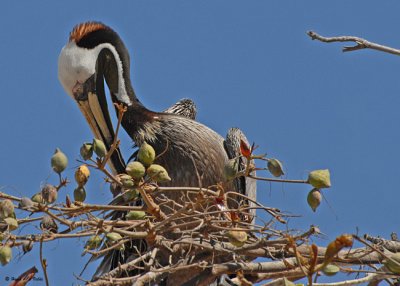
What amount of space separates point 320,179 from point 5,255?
141 cm

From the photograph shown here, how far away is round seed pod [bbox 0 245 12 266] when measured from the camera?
3.94 meters

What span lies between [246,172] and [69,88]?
158 inches

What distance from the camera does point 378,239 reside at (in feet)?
15.7

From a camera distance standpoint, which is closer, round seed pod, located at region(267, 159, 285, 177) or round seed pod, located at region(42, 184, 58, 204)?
round seed pod, located at region(42, 184, 58, 204)

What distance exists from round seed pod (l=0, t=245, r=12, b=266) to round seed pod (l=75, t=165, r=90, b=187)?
0.51 m

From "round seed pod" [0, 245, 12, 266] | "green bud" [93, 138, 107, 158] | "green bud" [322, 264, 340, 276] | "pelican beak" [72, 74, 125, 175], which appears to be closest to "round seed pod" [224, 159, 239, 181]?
"green bud" [93, 138, 107, 158]

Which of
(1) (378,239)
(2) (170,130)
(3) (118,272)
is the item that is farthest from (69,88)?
(1) (378,239)

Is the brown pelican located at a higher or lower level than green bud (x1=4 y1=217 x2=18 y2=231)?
higher

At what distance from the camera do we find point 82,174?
4.32m

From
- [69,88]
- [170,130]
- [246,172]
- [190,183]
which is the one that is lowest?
[246,172]

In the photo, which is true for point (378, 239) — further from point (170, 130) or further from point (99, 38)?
point (99, 38)

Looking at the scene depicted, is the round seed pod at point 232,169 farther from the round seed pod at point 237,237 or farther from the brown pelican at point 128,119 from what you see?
the brown pelican at point 128,119

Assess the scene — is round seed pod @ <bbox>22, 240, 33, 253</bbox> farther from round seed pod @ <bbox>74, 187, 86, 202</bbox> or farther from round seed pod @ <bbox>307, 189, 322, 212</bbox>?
round seed pod @ <bbox>307, 189, 322, 212</bbox>

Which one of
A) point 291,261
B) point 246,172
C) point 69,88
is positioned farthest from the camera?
point 69,88
